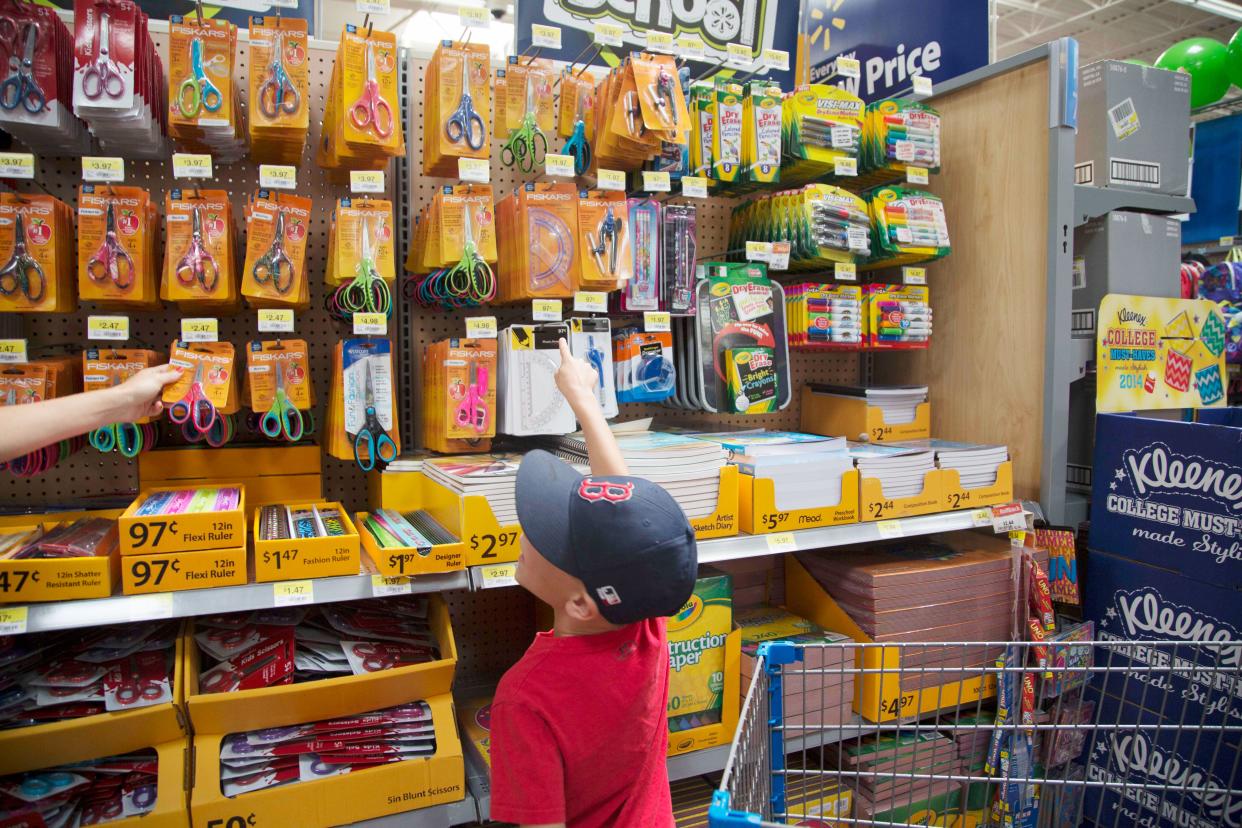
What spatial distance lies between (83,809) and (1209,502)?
9.29 feet

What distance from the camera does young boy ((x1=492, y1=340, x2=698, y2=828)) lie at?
3.80 feet

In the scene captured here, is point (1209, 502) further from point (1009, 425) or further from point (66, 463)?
point (66, 463)

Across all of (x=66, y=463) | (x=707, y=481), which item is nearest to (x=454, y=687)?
(x=707, y=481)

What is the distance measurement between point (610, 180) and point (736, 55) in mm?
1062

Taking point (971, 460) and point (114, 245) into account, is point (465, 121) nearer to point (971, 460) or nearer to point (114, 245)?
point (114, 245)

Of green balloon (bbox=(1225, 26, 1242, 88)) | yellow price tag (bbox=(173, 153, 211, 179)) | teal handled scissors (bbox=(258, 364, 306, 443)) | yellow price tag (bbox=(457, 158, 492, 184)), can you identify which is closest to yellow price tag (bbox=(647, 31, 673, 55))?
yellow price tag (bbox=(457, 158, 492, 184))

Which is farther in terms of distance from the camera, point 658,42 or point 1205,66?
point 1205,66

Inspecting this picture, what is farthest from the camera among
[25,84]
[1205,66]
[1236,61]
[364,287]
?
[1205,66]

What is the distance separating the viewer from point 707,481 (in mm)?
2062

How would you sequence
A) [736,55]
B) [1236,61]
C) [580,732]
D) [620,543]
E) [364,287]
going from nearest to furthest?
[620,543], [580,732], [364,287], [736,55], [1236,61]

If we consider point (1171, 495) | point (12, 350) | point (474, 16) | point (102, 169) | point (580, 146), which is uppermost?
point (474, 16)

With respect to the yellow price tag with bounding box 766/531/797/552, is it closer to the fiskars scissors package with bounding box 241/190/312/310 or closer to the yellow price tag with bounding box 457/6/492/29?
the fiskars scissors package with bounding box 241/190/312/310

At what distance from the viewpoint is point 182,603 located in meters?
1.57

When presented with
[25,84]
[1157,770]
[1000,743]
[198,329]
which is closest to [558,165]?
[198,329]
